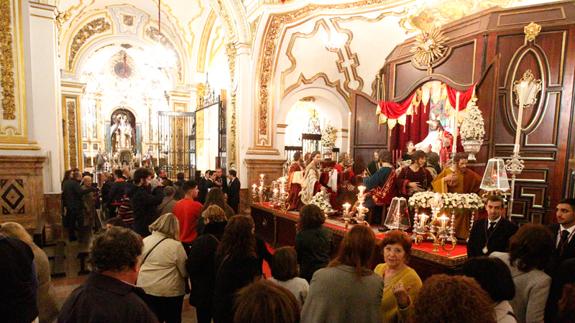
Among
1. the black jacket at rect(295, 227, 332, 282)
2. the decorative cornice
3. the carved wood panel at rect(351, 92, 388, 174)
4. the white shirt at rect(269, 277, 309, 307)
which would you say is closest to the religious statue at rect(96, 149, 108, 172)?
the decorative cornice

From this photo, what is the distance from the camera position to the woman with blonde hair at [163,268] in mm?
2643

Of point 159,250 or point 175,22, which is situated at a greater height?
point 175,22

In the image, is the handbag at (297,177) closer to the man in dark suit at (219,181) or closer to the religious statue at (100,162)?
the man in dark suit at (219,181)

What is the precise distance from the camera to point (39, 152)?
6.21 metres

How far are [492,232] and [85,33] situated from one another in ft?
50.8

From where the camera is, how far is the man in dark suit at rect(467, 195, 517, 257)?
304 centimetres

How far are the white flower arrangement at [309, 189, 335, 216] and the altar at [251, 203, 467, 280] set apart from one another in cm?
21

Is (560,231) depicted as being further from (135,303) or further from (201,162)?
(201,162)

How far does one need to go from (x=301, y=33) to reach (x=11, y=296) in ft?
28.9

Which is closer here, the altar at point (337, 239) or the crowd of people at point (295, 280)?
the crowd of people at point (295, 280)

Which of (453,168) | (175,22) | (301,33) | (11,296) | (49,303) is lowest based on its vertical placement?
(49,303)

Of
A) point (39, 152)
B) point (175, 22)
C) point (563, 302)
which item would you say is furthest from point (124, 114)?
point (563, 302)

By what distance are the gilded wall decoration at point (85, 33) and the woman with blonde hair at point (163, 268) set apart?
13774mm

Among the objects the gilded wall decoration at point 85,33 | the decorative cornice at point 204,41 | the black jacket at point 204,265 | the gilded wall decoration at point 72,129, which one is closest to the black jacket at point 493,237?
the black jacket at point 204,265
